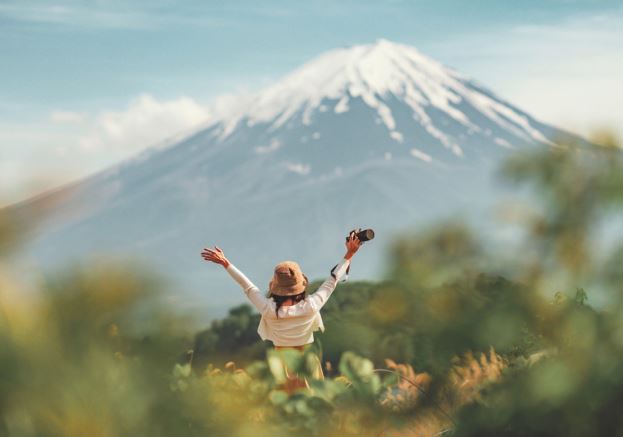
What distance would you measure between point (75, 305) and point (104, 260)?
0.14 feet

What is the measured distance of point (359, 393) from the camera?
152 centimetres

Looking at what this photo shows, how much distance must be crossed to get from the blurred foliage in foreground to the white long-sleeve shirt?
2027mm

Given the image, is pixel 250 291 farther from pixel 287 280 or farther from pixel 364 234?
pixel 364 234

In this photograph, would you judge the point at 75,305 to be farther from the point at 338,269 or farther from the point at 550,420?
the point at 338,269

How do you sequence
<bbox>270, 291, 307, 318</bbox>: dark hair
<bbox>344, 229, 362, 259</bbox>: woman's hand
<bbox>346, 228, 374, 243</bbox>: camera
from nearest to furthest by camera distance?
<bbox>346, 228, 374, 243</bbox>: camera → <bbox>344, 229, 362, 259</bbox>: woman's hand → <bbox>270, 291, 307, 318</bbox>: dark hair

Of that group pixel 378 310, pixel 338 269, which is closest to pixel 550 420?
pixel 378 310

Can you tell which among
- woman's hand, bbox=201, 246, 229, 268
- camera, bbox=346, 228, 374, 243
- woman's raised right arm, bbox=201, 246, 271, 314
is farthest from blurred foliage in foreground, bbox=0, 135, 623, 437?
woman's raised right arm, bbox=201, 246, 271, 314

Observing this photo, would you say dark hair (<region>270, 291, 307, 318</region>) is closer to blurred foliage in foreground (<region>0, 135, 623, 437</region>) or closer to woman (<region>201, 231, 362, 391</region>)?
woman (<region>201, 231, 362, 391</region>)

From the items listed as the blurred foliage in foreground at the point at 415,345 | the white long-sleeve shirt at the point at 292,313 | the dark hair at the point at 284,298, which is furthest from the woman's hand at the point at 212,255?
the blurred foliage in foreground at the point at 415,345

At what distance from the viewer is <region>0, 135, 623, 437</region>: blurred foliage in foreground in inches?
26.4

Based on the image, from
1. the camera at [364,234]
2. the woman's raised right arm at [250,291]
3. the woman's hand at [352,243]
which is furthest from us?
the woman's raised right arm at [250,291]

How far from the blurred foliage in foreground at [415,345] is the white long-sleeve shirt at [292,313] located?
2027 mm

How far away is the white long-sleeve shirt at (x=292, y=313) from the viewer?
14.1ft

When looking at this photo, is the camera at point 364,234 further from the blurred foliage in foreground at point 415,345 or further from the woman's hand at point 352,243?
the blurred foliage in foreground at point 415,345
